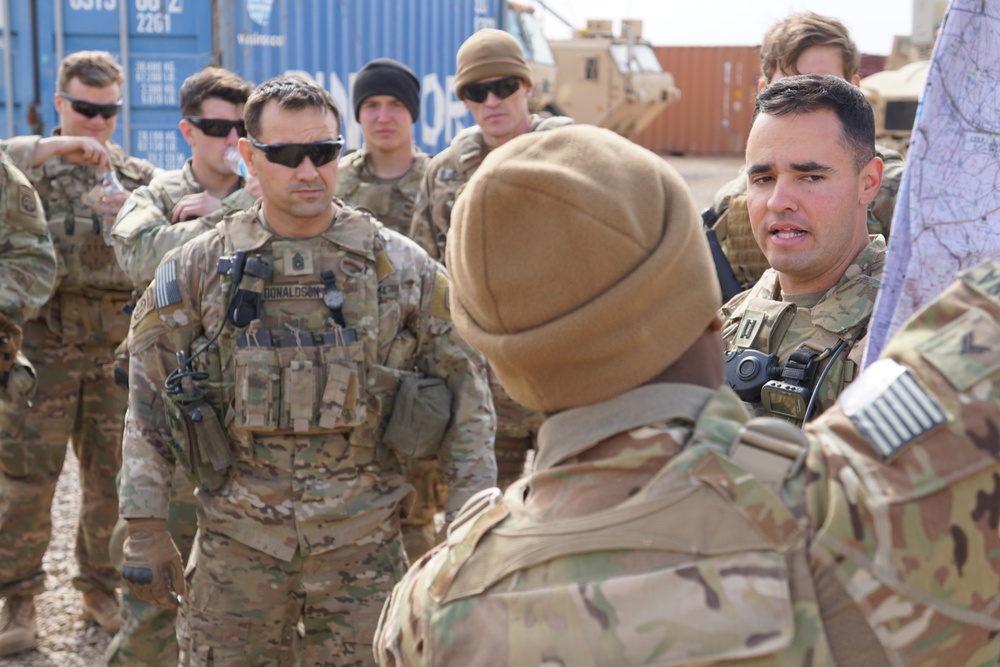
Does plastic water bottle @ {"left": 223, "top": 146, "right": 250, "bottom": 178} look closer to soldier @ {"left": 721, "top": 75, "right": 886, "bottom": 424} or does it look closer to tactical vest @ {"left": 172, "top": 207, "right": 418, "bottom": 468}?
tactical vest @ {"left": 172, "top": 207, "right": 418, "bottom": 468}

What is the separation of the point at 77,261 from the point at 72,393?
2.11 feet

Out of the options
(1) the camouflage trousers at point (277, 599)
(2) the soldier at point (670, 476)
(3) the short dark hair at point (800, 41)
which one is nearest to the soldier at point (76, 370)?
(1) the camouflage trousers at point (277, 599)

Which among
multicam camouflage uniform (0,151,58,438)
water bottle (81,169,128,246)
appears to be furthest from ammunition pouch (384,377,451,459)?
water bottle (81,169,128,246)

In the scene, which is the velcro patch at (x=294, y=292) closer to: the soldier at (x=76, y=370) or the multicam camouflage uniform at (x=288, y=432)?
the multicam camouflage uniform at (x=288, y=432)

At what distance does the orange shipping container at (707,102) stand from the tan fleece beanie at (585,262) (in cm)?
2949

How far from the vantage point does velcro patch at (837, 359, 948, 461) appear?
121cm

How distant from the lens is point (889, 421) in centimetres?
123

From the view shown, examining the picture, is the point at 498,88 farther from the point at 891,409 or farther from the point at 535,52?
the point at 535,52

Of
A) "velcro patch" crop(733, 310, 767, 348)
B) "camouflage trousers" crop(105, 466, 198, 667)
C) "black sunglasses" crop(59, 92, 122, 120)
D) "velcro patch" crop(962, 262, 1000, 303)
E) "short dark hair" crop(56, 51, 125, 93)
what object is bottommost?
"camouflage trousers" crop(105, 466, 198, 667)

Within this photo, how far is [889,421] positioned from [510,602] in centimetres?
47

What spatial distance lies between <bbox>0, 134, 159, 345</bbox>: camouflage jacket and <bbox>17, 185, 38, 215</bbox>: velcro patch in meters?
0.54

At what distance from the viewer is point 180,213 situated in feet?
15.7

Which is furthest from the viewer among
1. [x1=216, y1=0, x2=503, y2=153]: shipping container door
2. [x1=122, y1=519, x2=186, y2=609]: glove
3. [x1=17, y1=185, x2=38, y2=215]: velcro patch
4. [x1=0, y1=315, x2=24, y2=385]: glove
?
[x1=216, y1=0, x2=503, y2=153]: shipping container door

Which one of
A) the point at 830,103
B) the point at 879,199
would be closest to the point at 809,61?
the point at 879,199
